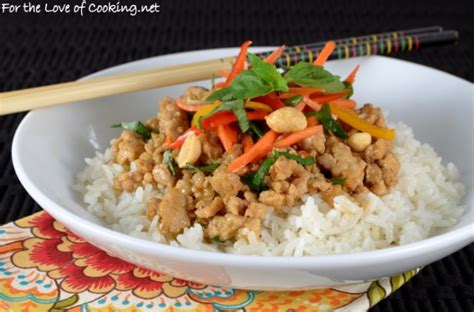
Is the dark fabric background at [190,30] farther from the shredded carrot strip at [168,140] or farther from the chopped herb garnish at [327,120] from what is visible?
the chopped herb garnish at [327,120]


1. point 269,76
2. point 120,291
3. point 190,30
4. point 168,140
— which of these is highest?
point 269,76

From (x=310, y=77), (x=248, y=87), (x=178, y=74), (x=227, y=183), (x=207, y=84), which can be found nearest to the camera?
(x=227, y=183)

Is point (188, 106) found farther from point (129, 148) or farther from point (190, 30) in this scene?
point (190, 30)

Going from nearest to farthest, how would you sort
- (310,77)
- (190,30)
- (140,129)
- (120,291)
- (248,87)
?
(120,291)
(248,87)
(310,77)
(140,129)
(190,30)

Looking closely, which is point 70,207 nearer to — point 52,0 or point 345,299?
point 345,299

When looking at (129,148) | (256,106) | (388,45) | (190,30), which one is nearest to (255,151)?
(256,106)

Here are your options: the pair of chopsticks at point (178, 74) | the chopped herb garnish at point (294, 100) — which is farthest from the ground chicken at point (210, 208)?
the pair of chopsticks at point (178, 74)

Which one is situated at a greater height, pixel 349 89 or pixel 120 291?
pixel 349 89

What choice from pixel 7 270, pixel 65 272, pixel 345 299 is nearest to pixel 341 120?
pixel 345 299
